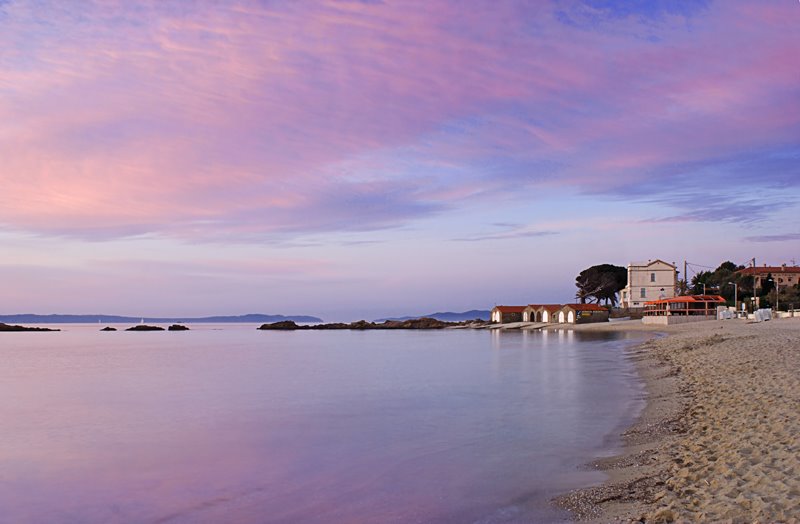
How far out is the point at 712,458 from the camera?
8852 millimetres

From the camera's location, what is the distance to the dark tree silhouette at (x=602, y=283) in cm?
11420

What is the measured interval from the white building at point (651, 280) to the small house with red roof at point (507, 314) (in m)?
22.1

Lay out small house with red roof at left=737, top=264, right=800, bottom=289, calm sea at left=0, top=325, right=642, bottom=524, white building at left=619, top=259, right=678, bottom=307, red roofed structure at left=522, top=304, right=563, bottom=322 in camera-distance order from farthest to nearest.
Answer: small house with red roof at left=737, top=264, right=800, bottom=289 → red roofed structure at left=522, top=304, right=563, bottom=322 → white building at left=619, top=259, right=678, bottom=307 → calm sea at left=0, top=325, right=642, bottom=524

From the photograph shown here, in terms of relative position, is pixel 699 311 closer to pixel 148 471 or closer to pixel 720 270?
pixel 720 270

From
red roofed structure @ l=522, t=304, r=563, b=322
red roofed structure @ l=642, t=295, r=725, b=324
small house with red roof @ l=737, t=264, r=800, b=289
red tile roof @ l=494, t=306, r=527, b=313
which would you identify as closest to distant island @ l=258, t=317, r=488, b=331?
red tile roof @ l=494, t=306, r=527, b=313

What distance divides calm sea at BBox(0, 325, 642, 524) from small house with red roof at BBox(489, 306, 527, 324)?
82758mm

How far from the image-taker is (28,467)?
1254 cm

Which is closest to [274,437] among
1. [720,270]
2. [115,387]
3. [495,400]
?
[495,400]

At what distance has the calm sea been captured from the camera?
933 cm

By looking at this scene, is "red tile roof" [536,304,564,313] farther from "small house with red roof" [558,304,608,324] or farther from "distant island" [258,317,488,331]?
"distant island" [258,317,488,331]

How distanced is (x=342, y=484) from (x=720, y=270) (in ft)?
365

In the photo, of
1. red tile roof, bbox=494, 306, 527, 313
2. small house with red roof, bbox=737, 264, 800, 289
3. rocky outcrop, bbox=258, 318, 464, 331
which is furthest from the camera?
rocky outcrop, bbox=258, 318, 464, 331

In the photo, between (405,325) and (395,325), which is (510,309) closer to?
(405,325)

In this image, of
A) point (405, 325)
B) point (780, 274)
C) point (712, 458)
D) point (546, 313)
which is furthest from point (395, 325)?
point (712, 458)
